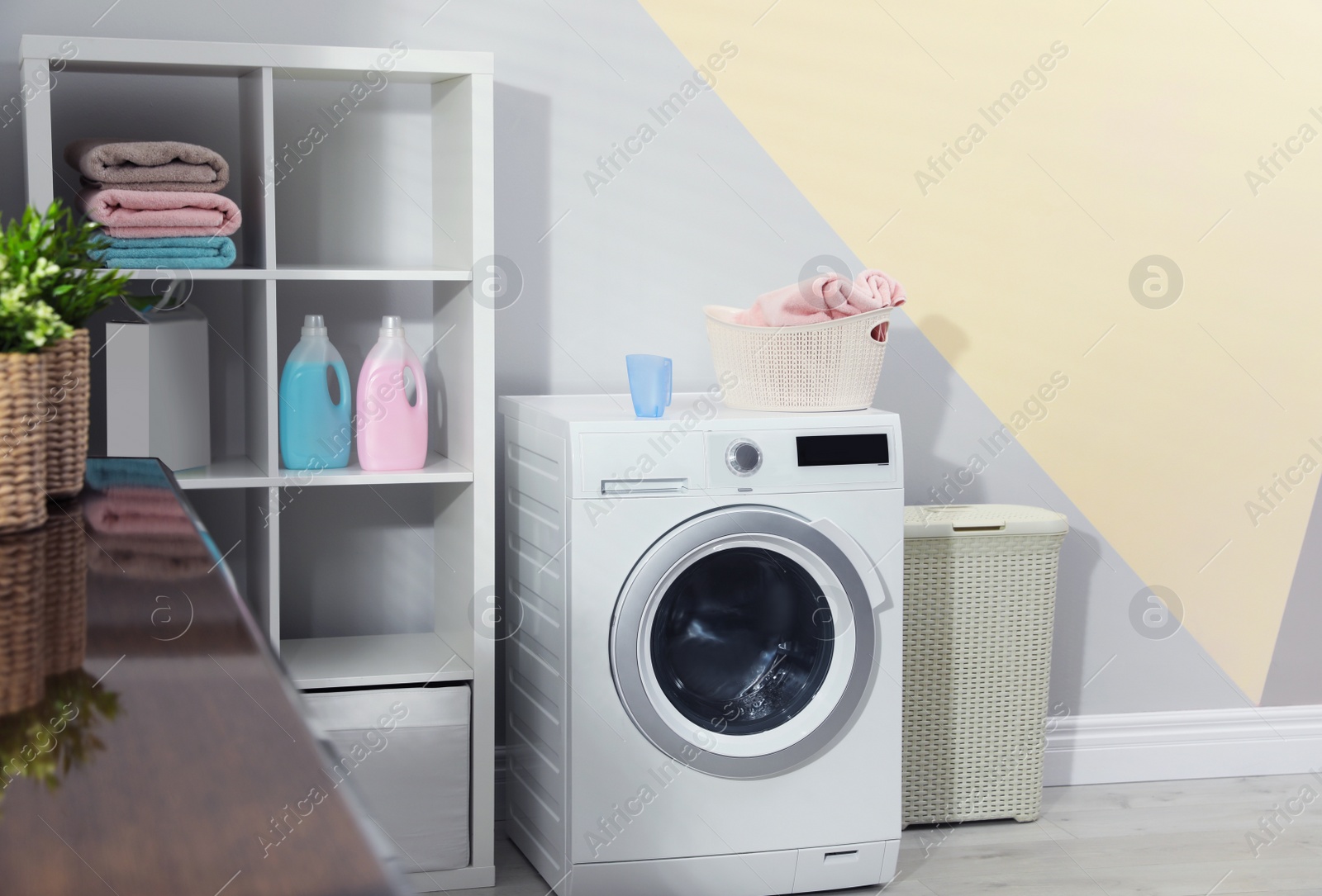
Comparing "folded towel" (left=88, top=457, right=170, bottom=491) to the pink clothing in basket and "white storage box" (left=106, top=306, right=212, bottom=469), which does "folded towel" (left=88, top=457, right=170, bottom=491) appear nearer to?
"white storage box" (left=106, top=306, right=212, bottom=469)

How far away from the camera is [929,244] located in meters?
2.74

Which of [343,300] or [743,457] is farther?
[343,300]

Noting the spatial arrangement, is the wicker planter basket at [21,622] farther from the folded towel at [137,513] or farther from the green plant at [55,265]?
the green plant at [55,265]

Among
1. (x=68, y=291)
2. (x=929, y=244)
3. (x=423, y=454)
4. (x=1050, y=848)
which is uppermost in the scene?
(x=929, y=244)

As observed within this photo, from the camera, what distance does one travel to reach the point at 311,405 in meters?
2.18

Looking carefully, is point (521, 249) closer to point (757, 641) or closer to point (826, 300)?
point (826, 300)

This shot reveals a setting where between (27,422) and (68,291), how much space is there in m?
0.15

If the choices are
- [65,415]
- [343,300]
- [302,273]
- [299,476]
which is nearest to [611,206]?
[343,300]

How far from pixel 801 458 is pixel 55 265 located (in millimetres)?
1323

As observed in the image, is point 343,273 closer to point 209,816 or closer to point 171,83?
point 171,83

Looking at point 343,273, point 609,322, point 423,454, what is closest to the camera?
point 343,273

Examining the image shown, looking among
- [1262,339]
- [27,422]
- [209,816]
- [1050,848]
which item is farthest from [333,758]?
[1262,339]

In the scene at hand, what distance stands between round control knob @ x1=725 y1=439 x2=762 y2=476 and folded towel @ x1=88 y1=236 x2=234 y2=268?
0.96 m

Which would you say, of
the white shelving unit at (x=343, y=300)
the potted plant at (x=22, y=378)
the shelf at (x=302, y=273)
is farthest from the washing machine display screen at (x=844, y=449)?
the potted plant at (x=22, y=378)
